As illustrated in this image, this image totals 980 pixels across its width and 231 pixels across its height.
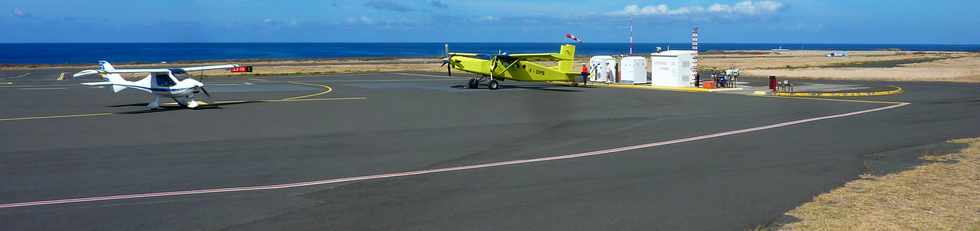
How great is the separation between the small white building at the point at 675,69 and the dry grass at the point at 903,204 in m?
26.4

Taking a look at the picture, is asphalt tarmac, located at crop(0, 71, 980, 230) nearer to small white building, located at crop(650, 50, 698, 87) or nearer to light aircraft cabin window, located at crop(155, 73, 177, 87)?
light aircraft cabin window, located at crop(155, 73, 177, 87)

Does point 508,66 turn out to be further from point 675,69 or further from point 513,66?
point 675,69

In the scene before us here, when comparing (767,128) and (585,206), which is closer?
(585,206)

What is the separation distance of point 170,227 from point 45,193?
339 centimetres

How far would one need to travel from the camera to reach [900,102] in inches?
1101

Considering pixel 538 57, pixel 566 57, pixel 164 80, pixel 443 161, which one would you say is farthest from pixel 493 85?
pixel 443 161

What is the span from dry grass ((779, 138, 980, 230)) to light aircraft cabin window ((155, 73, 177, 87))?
21943 millimetres

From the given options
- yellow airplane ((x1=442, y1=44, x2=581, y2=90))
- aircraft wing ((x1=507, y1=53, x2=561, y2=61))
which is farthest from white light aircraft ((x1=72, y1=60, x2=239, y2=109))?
aircraft wing ((x1=507, y1=53, x2=561, y2=61))

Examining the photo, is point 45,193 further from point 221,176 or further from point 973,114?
point 973,114

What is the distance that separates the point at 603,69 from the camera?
44250 mm

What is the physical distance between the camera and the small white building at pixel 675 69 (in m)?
38.8

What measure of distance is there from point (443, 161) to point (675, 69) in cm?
2736

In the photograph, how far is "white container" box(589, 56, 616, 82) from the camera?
1719 inches

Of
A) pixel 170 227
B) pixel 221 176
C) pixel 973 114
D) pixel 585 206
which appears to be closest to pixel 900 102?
pixel 973 114
